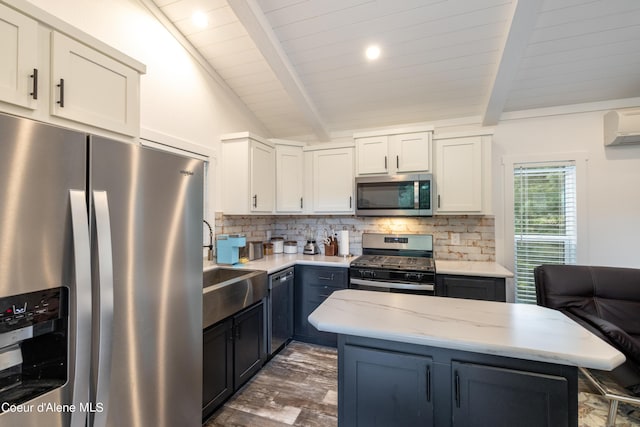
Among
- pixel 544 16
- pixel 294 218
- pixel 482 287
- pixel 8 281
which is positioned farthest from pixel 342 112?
pixel 8 281

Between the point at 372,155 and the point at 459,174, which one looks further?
the point at 372,155

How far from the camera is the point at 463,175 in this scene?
2.99m

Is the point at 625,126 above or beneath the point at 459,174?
above

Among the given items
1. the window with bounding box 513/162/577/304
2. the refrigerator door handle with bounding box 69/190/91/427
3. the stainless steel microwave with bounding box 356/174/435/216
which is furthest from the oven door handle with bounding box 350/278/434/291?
the refrigerator door handle with bounding box 69/190/91/427

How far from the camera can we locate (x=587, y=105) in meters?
2.88

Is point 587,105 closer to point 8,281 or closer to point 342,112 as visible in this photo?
point 342,112

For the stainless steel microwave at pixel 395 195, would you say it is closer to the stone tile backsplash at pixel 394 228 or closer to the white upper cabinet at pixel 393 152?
the white upper cabinet at pixel 393 152

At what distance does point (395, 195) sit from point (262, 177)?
5.02 ft

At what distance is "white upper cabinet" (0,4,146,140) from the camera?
1.06 metres

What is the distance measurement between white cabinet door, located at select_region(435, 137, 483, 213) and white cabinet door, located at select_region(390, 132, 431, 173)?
0.13m

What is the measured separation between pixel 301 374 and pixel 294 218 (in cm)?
200

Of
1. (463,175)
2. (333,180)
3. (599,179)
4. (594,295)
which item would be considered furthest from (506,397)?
(599,179)

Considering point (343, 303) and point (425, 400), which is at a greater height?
point (343, 303)

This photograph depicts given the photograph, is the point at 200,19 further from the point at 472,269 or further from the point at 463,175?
the point at 472,269
